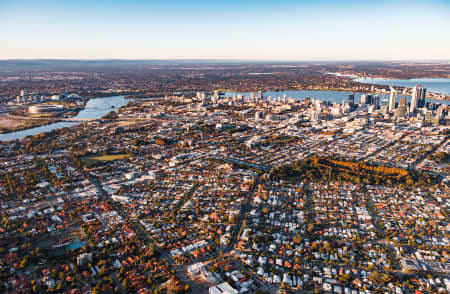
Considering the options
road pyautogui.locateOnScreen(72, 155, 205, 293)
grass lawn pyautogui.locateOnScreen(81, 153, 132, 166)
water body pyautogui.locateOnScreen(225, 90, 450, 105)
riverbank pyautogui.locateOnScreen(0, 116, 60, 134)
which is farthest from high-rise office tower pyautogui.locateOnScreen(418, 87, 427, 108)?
riverbank pyautogui.locateOnScreen(0, 116, 60, 134)

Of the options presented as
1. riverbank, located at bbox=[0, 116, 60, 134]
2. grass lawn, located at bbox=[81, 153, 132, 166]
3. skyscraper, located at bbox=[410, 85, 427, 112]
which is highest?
skyscraper, located at bbox=[410, 85, 427, 112]

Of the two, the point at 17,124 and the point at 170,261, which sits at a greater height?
the point at 17,124

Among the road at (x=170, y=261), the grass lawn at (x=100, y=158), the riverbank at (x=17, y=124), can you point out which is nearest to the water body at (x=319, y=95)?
the riverbank at (x=17, y=124)

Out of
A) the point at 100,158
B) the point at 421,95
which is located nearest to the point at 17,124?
the point at 100,158

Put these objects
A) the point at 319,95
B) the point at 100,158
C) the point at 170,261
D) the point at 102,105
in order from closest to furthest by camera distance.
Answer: the point at 170,261 → the point at 100,158 → the point at 102,105 → the point at 319,95

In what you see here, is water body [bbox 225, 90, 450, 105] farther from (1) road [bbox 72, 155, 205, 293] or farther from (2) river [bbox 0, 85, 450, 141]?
(1) road [bbox 72, 155, 205, 293]

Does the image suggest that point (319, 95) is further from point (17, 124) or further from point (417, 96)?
point (17, 124)

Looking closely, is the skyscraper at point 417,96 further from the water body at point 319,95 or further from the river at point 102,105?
the water body at point 319,95

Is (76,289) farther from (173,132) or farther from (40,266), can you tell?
(173,132)
